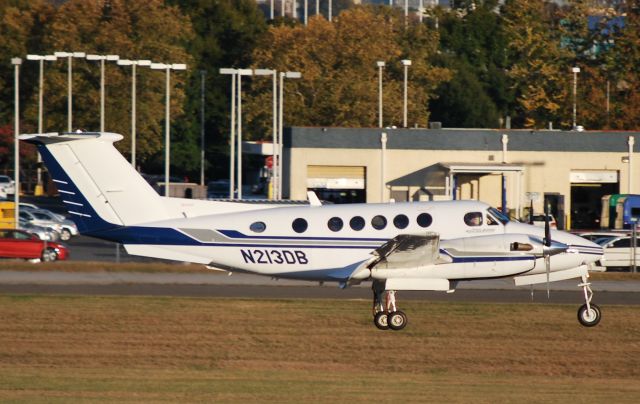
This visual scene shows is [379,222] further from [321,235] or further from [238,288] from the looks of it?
[238,288]

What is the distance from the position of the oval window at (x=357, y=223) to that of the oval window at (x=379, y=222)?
249 millimetres

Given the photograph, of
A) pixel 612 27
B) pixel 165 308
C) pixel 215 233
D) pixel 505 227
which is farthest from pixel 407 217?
pixel 612 27

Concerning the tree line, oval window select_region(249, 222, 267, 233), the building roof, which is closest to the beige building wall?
the building roof

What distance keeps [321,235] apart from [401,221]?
1.83m

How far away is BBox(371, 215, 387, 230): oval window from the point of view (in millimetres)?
29609

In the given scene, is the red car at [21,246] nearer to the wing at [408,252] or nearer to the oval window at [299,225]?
the oval window at [299,225]

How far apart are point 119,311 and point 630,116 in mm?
53701

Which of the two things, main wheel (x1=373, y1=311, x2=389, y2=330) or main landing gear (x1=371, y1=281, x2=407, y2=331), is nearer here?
main landing gear (x1=371, y1=281, x2=407, y2=331)

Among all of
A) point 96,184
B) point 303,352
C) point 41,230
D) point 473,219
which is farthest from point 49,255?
point 473,219

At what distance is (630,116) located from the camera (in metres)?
82.7

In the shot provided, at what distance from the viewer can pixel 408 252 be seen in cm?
2938

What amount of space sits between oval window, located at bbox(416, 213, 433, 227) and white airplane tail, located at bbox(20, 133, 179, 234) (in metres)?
5.83

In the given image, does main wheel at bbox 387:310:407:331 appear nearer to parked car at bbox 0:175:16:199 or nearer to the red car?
the red car

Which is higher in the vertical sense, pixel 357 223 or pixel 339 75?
pixel 339 75
